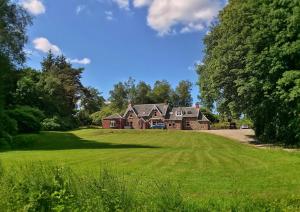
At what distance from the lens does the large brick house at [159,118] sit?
88438mm

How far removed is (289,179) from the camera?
13.5 m

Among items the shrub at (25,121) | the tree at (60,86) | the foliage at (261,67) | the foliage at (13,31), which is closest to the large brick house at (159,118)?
the tree at (60,86)

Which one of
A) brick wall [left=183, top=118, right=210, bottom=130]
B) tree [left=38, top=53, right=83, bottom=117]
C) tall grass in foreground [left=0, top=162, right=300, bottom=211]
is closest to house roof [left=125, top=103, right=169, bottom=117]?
brick wall [left=183, top=118, right=210, bottom=130]

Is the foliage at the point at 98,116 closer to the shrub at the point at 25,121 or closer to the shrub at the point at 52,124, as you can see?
the shrub at the point at 52,124

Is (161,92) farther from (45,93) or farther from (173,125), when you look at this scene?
(45,93)

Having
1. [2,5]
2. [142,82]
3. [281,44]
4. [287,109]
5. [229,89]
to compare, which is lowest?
[287,109]

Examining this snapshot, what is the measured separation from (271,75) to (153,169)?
61.3 ft

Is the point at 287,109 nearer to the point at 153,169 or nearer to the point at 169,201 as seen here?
the point at 153,169

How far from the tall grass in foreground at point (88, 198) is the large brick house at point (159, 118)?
262 feet

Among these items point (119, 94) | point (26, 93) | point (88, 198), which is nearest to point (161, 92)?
point (119, 94)

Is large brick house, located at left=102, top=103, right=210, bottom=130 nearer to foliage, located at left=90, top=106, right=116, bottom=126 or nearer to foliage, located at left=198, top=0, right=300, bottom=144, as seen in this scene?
foliage, located at left=90, top=106, right=116, bottom=126

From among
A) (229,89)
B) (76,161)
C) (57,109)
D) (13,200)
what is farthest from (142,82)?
(13,200)

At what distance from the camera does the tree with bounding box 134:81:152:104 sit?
409 ft

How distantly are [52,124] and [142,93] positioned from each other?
62.0 meters
